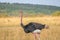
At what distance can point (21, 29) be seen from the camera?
97.0 inches

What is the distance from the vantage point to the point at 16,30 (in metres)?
2.45

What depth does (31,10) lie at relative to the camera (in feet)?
8.36

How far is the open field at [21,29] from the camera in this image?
7.98 feet

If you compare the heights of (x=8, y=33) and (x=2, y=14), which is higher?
(x=2, y=14)

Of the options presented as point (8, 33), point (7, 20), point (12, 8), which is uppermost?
point (12, 8)

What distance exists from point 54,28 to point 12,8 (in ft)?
2.30

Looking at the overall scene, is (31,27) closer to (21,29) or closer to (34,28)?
(34,28)

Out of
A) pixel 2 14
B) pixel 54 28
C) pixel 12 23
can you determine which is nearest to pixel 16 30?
pixel 12 23

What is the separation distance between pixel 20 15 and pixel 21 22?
11cm

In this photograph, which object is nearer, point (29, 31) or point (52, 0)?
point (29, 31)

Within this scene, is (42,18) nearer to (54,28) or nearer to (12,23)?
(54,28)

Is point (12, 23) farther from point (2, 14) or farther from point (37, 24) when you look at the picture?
point (37, 24)

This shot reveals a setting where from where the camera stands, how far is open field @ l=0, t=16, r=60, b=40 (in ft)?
7.98

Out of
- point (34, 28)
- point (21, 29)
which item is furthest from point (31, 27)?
point (21, 29)
